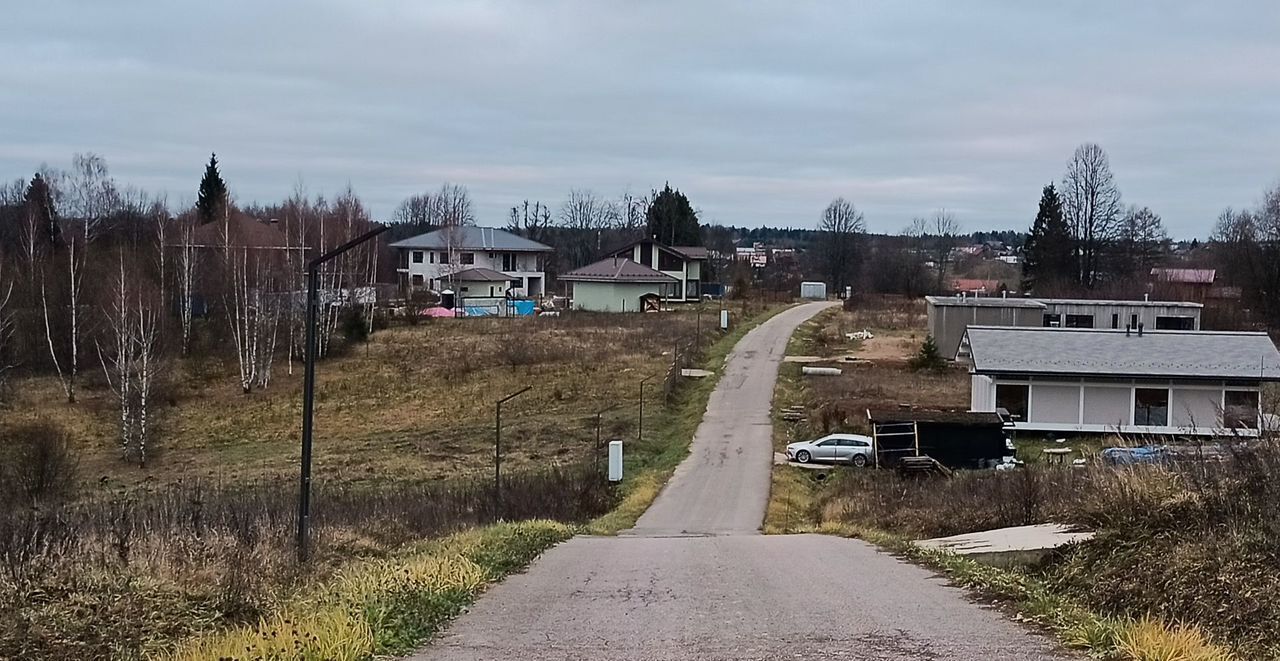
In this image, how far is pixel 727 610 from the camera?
8891 mm

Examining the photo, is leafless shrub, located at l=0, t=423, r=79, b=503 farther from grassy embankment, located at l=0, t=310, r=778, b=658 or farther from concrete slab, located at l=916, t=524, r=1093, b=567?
concrete slab, located at l=916, t=524, r=1093, b=567

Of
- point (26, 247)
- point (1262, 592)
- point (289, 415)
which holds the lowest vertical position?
point (289, 415)

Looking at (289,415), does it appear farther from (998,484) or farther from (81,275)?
(998,484)

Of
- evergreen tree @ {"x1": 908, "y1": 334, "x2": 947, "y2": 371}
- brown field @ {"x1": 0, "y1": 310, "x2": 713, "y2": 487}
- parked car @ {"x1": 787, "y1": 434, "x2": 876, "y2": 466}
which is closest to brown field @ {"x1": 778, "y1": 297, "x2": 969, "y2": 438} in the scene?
evergreen tree @ {"x1": 908, "y1": 334, "x2": 947, "y2": 371}

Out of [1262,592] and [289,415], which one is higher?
[1262,592]

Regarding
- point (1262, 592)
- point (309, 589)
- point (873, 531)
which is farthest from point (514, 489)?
point (1262, 592)

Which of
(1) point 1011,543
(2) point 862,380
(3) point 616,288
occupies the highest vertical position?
(3) point 616,288

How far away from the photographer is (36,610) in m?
8.21

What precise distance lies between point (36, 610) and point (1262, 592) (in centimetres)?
856

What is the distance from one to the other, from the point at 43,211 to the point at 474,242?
3357 centimetres

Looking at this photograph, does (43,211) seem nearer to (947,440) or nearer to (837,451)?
(837,451)

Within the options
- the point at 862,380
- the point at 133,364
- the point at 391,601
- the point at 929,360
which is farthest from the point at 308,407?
the point at 929,360

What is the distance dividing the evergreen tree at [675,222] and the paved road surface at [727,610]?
3685 inches

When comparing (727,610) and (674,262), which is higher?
(674,262)
